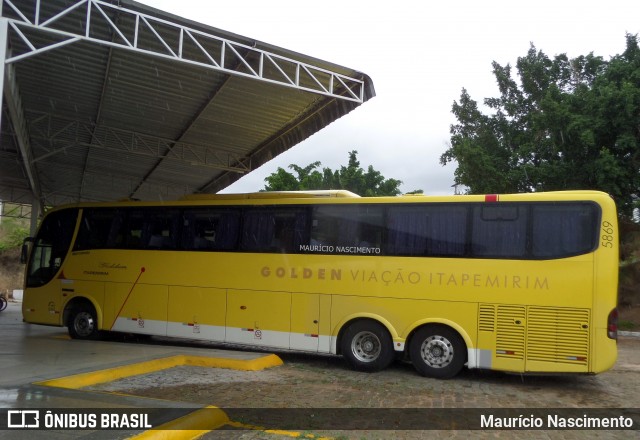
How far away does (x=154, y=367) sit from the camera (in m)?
8.42

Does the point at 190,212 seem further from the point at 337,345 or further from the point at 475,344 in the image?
the point at 475,344

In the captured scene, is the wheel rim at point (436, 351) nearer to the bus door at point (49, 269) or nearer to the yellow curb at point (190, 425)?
the yellow curb at point (190, 425)

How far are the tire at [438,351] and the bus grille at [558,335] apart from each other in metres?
1.10

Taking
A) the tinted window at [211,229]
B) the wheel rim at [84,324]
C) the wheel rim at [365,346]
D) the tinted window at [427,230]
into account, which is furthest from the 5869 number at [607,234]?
the wheel rim at [84,324]

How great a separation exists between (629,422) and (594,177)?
1134 cm

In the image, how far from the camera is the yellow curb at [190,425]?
4941 millimetres

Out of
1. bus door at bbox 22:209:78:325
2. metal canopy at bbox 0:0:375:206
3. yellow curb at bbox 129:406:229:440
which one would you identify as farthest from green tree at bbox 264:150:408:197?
yellow curb at bbox 129:406:229:440

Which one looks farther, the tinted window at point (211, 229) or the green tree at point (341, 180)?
the green tree at point (341, 180)

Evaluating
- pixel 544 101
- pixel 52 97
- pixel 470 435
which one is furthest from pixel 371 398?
pixel 544 101

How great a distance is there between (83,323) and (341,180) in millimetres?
22419

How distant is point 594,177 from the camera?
16078mm

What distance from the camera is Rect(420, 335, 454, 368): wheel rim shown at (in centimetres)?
877

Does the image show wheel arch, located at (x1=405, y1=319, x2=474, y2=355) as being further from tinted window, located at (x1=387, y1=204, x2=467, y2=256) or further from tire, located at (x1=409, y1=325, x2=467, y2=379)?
tinted window, located at (x1=387, y1=204, x2=467, y2=256)

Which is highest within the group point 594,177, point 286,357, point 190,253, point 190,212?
point 594,177
